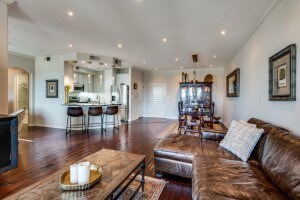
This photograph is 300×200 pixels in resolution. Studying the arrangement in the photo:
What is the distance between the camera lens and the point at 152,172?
2566 millimetres

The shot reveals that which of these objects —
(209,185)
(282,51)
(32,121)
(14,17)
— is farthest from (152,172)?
(32,121)

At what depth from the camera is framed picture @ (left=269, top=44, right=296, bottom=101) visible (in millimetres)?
1895

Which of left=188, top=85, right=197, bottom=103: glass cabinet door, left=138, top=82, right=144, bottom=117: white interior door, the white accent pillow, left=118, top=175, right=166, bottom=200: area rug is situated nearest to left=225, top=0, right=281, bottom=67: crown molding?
the white accent pillow

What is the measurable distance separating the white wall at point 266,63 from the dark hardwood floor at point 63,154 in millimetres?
1601

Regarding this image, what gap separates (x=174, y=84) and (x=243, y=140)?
6.69 meters

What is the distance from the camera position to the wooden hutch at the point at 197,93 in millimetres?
7664

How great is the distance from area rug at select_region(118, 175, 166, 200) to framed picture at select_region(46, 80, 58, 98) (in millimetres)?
5063

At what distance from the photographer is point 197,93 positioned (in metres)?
7.76

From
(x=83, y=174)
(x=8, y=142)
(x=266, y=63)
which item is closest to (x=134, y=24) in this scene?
(x=266, y=63)

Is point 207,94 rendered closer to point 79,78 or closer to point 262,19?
point 262,19

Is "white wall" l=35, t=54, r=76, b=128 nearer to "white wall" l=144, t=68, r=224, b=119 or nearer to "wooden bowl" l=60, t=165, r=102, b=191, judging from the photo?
"white wall" l=144, t=68, r=224, b=119

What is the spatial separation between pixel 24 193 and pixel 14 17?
3.28 m

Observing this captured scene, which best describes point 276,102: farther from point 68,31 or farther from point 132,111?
point 132,111

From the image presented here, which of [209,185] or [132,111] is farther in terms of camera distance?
[132,111]
